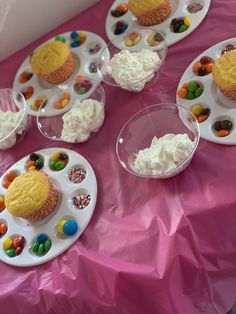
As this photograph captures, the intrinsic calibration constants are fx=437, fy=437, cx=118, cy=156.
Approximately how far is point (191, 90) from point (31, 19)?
1.65ft

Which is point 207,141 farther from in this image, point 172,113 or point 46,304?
point 46,304

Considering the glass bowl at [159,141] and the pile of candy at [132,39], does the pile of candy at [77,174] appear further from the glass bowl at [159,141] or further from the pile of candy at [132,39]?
the pile of candy at [132,39]

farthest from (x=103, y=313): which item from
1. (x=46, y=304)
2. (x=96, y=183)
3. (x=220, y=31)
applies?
(x=220, y=31)

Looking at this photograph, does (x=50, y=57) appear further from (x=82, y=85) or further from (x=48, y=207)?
(x=48, y=207)

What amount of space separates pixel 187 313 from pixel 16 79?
670 millimetres

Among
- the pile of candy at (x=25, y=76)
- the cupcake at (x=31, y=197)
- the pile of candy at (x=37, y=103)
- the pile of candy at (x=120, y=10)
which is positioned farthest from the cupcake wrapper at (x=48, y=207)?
the pile of candy at (x=120, y=10)

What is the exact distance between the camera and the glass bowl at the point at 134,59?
0.87 meters

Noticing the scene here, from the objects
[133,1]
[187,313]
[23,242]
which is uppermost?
[133,1]

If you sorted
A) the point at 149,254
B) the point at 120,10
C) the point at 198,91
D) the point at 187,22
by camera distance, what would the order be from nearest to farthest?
the point at 149,254, the point at 198,91, the point at 187,22, the point at 120,10

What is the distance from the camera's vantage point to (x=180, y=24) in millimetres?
934

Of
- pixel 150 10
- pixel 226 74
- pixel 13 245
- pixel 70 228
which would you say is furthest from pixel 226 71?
pixel 13 245

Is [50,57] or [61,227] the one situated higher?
[50,57]

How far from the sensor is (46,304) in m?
0.74

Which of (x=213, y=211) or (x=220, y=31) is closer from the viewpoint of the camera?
(x=213, y=211)
